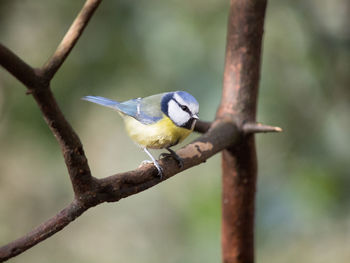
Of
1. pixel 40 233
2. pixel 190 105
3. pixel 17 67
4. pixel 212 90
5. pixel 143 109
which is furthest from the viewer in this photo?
pixel 212 90

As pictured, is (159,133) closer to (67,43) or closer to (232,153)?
(232,153)

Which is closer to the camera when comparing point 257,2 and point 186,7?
point 257,2

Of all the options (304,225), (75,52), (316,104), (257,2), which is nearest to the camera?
(257,2)

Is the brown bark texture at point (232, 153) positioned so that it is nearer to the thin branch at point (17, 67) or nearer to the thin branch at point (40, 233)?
the thin branch at point (40, 233)

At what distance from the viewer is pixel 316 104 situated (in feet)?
5.54

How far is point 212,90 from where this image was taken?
153cm

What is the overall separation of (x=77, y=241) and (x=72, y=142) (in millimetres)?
1732

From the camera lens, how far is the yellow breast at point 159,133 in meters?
1.00

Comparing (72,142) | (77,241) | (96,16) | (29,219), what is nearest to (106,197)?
(72,142)

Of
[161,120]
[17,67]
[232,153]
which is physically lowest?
[232,153]

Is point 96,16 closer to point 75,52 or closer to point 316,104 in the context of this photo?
point 75,52

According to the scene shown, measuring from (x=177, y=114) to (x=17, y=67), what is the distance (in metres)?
0.54

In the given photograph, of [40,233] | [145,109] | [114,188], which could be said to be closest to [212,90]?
[145,109]

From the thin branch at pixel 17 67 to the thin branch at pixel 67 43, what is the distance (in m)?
0.02
